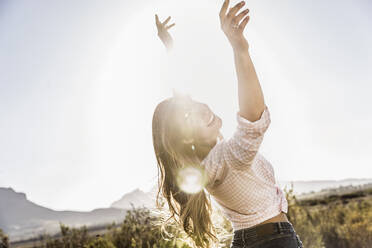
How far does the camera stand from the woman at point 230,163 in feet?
4.75

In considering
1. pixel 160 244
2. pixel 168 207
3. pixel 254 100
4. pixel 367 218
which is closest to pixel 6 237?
pixel 160 244

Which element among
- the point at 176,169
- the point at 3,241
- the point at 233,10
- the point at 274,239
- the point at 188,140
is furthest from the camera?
the point at 3,241

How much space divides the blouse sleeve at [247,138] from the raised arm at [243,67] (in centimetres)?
3

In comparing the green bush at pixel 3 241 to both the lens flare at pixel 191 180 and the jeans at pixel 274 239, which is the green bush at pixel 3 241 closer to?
the lens flare at pixel 191 180

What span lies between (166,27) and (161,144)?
119 centimetres

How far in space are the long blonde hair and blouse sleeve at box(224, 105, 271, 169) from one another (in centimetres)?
44

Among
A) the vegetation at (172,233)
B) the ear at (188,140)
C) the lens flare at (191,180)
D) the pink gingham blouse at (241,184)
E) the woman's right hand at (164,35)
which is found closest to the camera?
the pink gingham blouse at (241,184)

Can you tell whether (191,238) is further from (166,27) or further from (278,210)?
(166,27)

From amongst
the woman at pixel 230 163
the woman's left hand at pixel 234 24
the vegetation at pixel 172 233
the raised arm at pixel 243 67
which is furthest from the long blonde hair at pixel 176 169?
the woman's left hand at pixel 234 24

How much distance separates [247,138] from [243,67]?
35 centimetres

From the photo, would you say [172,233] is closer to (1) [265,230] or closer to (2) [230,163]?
(1) [265,230]

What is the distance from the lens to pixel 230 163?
5.30ft

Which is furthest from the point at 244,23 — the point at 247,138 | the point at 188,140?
the point at 188,140

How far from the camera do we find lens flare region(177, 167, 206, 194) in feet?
6.07
